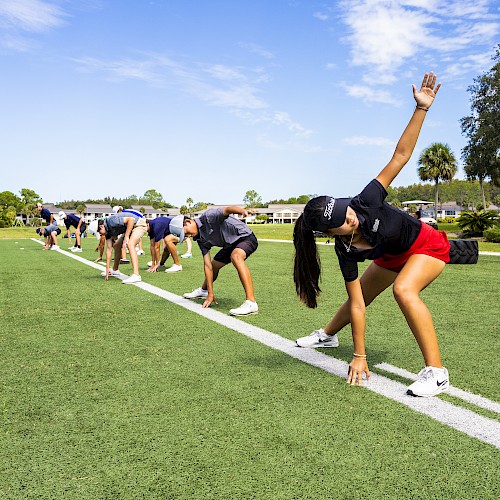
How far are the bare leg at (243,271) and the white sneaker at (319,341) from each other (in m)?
1.81

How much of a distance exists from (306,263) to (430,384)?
123 centimetres

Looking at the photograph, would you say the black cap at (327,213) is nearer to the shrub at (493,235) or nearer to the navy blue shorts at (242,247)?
the navy blue shorts at (242,247)

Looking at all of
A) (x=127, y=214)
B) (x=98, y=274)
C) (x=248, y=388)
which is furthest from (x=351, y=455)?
(x=98, y=274)

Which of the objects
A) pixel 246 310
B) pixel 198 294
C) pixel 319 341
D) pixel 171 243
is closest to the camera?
pixel 319 341

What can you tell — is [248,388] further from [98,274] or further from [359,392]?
[98,274]

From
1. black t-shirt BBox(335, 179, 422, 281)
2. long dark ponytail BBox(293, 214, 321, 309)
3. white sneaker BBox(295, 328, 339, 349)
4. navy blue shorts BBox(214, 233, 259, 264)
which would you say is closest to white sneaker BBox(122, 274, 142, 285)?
navy blue shorts BBox(214, 233, 259, 264)

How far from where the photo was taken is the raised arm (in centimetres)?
336

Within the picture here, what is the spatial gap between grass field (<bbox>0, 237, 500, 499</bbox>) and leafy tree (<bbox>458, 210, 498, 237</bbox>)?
2474cm

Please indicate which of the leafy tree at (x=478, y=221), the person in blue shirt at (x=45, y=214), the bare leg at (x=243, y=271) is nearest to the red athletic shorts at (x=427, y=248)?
the bare leg at (x=243, y=271)

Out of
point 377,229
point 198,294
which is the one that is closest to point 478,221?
point 198,294

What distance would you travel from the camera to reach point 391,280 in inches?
156

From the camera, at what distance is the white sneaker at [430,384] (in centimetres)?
325

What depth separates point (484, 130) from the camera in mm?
36625

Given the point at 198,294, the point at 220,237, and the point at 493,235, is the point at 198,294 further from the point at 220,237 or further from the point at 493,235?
the point at 493,235
